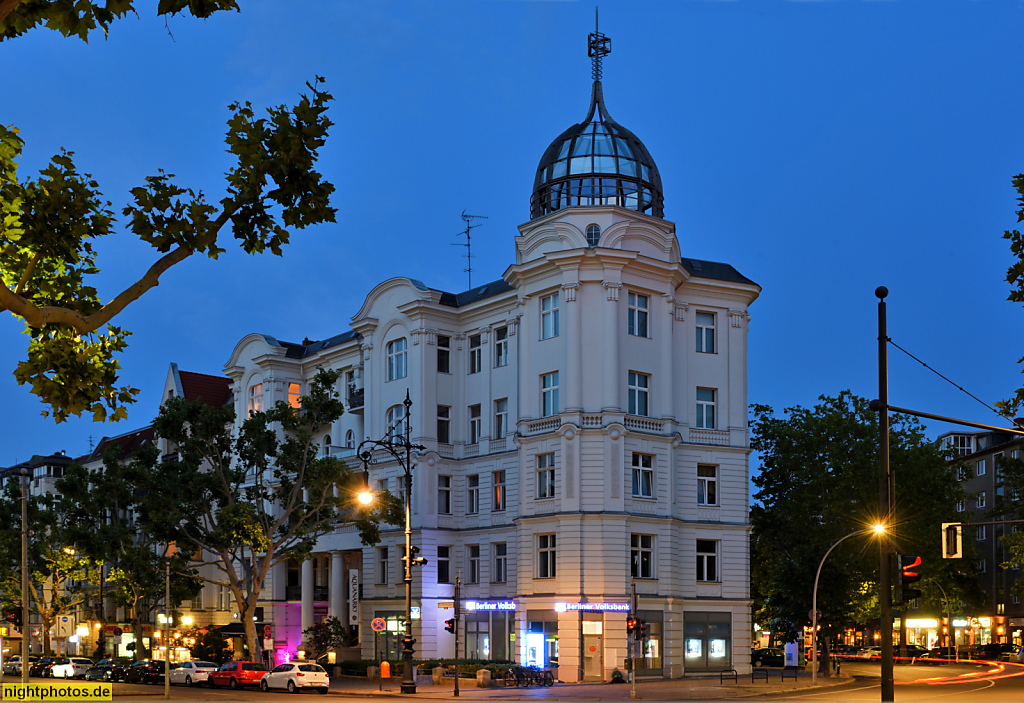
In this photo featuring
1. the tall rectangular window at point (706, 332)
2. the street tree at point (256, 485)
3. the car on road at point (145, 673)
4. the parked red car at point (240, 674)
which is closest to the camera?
the parked red car at point (240, 674)

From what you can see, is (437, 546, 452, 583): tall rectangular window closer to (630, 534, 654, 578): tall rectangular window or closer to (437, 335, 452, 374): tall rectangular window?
(437, 335, 452, 374): tall rectangular window

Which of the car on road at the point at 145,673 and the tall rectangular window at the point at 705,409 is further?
the car on road at the point at 145,673

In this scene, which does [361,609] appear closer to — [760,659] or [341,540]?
[341,540]

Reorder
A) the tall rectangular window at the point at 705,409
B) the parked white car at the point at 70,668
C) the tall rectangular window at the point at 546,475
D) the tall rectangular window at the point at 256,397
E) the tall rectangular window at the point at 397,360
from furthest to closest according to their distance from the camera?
the tall rectangular window at the point at 256,397, the parked white car at the point at 70,668, the tall rectangular window at the point at 397,360, the tall rectangular window at the point at 705,409, the tall rectangular window at the point at 546,475

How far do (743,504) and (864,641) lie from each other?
82998 millimetres

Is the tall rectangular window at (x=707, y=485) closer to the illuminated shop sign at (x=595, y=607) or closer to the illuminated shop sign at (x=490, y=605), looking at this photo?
the illuminated shop sign at (x=595, y=607)

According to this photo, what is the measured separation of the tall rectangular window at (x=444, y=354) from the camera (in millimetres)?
61844

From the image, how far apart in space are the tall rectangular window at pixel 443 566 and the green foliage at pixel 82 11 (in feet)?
174

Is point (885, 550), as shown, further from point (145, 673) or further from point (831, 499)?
point (145, 673)

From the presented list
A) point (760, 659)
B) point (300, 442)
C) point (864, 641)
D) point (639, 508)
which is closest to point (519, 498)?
point (639, 508)

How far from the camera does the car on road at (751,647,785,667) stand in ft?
245

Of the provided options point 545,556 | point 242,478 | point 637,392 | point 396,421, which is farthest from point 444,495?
point 637,392

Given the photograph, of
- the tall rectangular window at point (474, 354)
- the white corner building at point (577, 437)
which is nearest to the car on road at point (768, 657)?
the white corner building at point (577, 437)

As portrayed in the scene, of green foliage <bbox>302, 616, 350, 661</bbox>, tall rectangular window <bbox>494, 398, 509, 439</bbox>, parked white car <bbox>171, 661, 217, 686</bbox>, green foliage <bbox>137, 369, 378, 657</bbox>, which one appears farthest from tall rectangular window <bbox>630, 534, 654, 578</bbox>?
parked white car <bbox>171, 661, 217, 686</bbox>
